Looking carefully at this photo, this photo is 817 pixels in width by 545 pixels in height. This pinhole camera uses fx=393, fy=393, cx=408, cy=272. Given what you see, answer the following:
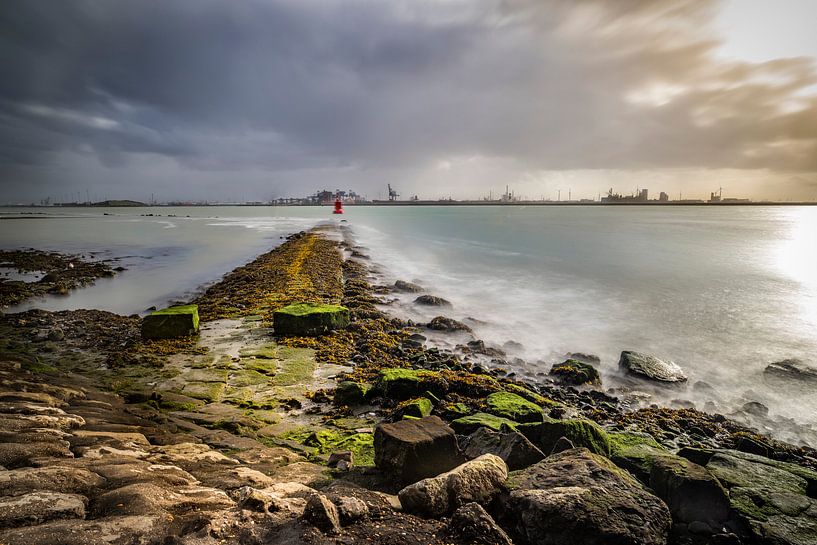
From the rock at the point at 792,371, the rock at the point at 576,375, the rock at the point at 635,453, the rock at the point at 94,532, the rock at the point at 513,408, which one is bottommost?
the rock at the point at 792,371

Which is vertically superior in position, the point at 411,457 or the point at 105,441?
the point at 105,441

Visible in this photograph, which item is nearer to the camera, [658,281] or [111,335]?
[111,335]

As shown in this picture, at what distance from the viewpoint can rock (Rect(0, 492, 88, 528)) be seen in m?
2.21

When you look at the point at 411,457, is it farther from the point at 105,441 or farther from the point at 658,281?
the point at 658,281

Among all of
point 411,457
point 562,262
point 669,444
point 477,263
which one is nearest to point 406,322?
point 669,444

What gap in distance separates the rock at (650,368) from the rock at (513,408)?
3.64 meters

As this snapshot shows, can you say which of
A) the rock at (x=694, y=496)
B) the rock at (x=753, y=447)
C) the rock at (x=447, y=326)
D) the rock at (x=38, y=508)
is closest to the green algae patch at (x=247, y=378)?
the rock at (x=38, y=508)

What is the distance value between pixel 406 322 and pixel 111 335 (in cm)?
662

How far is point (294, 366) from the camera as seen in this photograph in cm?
679

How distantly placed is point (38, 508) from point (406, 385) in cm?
401

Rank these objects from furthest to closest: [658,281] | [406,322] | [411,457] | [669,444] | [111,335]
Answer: [658,281] → [406,322] → [111,335] → [669,444] → [411,457]

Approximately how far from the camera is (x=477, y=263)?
26.3 meters

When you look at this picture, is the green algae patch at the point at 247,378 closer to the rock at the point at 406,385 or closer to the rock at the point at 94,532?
the rock at the point at 406,385

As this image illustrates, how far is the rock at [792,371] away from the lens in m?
8.39
